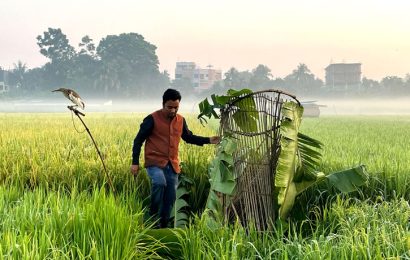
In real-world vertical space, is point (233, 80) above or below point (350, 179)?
above

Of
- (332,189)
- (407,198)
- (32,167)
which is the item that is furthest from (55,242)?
(407,198)

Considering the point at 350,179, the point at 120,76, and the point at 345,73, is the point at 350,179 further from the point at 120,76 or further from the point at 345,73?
the point at 345,73

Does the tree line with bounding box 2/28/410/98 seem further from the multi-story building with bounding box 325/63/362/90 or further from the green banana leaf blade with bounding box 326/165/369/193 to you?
the green banana leaf blade with bounding box 326/165/369/193

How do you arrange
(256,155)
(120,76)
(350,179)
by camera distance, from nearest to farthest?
(256,155) < (350,179) < (120,76)

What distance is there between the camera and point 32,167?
16.1 ft

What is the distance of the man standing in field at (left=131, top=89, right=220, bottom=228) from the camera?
4199 millimetres

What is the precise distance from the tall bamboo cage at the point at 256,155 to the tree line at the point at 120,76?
50.7 metres

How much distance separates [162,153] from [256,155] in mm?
858

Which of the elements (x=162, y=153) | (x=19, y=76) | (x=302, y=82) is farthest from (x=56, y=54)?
(x=162, y=153)

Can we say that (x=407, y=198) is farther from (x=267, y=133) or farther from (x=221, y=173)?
(x=221, y=173)

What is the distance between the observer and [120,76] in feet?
181

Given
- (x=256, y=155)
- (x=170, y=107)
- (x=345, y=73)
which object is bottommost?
(x=256, y=155)

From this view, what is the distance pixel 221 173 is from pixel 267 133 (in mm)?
532

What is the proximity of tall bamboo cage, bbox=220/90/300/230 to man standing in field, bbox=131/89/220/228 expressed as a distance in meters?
0.30
